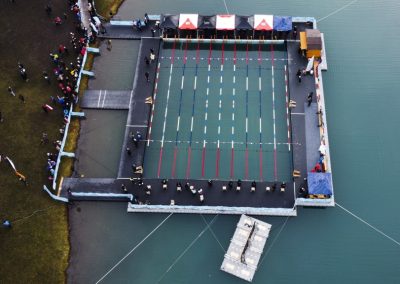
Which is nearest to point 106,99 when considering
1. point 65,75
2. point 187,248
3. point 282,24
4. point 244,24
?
point 65,75

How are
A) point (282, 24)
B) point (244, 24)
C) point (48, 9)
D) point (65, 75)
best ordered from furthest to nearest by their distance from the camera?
point (48, 9)
point (244, 24)
point (282, 24)
point (65, 75)

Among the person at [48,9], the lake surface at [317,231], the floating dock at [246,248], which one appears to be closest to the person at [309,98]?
the lake surface at [317,231]

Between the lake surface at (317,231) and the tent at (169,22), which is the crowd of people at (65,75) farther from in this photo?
the tent at (169,22)

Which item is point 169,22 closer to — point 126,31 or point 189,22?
point 189,22

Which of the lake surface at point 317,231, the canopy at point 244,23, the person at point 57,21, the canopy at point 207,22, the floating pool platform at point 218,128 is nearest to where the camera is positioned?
the lake surface at point 317,231

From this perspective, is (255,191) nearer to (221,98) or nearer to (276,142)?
(276,142)

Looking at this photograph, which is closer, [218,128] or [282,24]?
[218,128]

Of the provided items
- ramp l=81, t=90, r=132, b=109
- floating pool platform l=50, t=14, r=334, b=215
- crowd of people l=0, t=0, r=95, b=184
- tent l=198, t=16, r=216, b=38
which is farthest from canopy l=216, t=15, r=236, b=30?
crowd of people l=0, t=0, r=95, b=184
